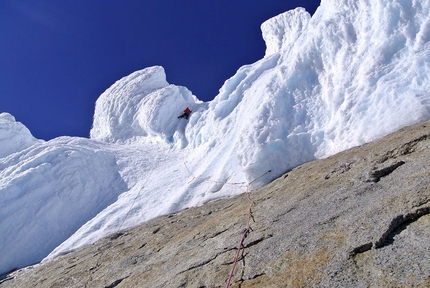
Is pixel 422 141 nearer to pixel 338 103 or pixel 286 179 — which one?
pixel 286 179

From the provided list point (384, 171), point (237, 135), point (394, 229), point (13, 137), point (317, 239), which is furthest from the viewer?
point (13, 137)

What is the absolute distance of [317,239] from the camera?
6012mm

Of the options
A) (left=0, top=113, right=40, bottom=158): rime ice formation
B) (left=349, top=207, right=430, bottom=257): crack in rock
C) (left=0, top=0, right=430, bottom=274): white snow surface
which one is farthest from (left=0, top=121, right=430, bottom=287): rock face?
(left=0, top=113, right=40, bottom=158): rime ice formation

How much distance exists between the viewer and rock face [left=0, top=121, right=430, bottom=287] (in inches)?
194

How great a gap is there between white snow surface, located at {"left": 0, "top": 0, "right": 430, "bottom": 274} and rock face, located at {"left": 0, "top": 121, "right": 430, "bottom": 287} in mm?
2661

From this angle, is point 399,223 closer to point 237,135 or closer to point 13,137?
point 237,135

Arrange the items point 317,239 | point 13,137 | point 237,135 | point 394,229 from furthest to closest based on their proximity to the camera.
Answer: point 13,137 → point 237,135 → point 317,239 → point 394,229

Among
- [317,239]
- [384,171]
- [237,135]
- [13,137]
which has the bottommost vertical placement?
[317,239]

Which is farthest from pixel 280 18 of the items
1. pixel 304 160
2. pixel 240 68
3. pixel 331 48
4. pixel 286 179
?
pixel 286 179

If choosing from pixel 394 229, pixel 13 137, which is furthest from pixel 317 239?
pixel 13 137

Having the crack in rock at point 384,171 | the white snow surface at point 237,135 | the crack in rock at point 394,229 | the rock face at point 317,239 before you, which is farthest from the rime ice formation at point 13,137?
the crack in rock at point 394,229

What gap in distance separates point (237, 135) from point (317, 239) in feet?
45.6

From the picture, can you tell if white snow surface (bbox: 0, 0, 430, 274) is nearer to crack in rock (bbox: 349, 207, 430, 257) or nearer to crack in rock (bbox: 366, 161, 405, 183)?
crack in rock (bbox: 366, 161, 405, 183)

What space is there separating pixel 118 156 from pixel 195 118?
5537mm
